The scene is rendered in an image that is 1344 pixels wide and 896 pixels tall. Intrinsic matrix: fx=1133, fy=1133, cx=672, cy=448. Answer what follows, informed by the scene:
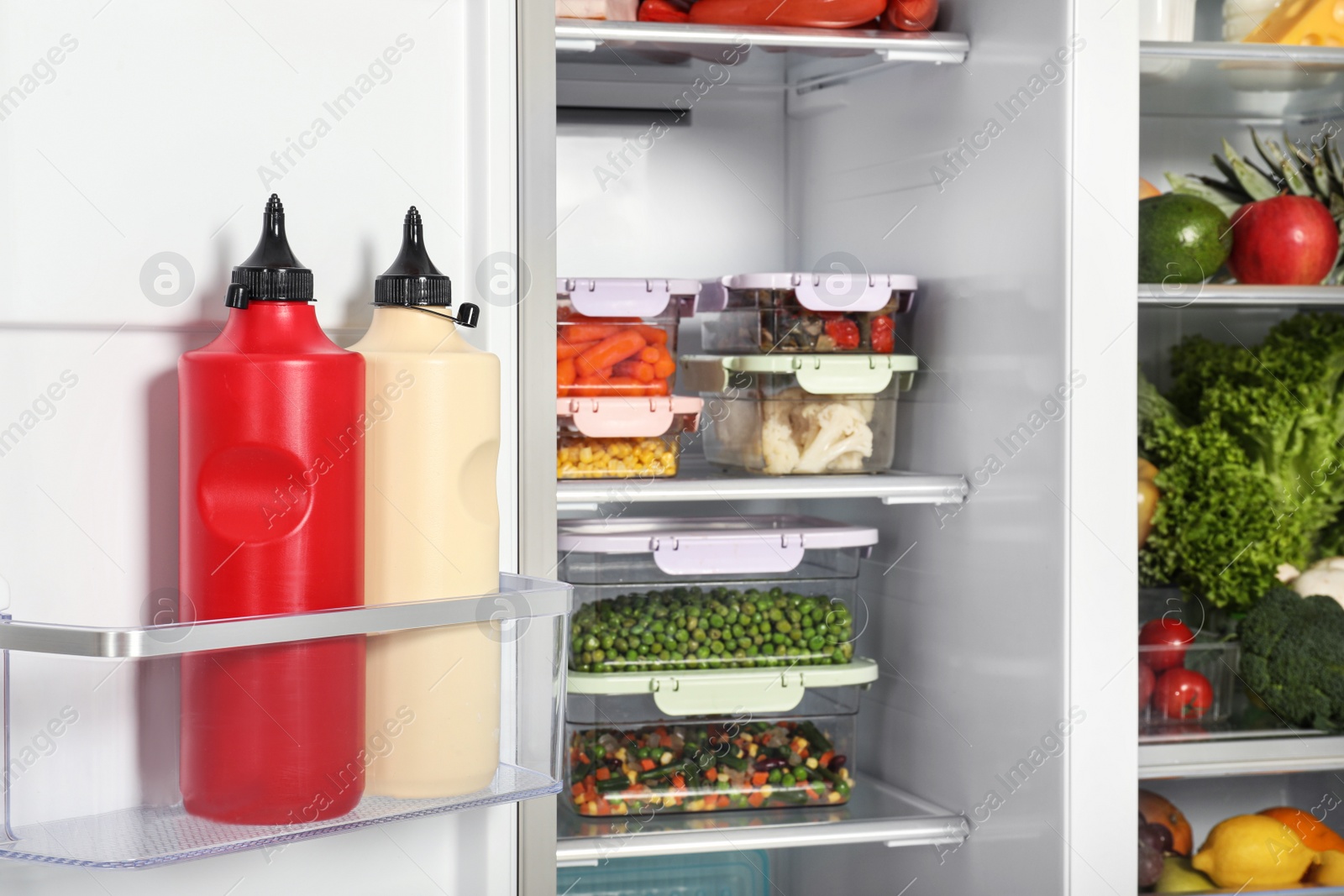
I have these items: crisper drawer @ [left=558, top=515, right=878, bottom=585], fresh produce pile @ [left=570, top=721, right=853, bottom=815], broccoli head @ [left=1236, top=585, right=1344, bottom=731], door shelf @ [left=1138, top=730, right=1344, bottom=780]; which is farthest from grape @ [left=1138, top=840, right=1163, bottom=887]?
crisper drawer @ [left=558, top=515, right=878, bottom=585]

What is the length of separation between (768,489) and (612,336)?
0.91 feet

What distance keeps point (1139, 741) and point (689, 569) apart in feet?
1.97

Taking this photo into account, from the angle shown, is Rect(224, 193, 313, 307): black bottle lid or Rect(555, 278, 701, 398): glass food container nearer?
Rect(224, 193, 313, 307): black bottle lid

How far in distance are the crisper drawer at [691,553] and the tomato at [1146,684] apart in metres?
0.39

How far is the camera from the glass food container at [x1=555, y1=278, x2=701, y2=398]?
1420 mm

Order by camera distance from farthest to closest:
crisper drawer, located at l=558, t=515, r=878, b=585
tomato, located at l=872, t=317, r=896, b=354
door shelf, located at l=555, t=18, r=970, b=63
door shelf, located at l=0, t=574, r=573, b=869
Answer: tomato, located at l=872, t=317, r=896, b=354
crisper drawer, located at l=558, t=515, r=878, b=585
door shelf, located at l=555, t=18, r=970, b=63
door shelf, located at l=0, t=574, r=573, b=869

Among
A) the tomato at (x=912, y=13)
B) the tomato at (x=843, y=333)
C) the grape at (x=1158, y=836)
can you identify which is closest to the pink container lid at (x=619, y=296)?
the tomato at (x=843, y=333)

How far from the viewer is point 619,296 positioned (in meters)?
1.43

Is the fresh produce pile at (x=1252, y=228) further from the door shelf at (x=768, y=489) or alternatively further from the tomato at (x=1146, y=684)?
the tomato at (x=1146, y=684)

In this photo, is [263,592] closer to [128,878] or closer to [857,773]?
[128,878]

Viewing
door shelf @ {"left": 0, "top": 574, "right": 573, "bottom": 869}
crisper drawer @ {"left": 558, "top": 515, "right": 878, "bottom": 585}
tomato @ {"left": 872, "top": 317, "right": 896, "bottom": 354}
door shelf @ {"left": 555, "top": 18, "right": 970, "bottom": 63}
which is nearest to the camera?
door shelf @ {"left": 0, "top": 574, "right": 573, "bottom": 869}

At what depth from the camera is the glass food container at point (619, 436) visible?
4.63ft

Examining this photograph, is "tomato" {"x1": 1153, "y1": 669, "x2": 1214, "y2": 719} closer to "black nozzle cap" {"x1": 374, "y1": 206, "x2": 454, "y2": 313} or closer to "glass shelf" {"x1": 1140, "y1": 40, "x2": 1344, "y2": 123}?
"glass shelf" {"x1": 1140, "y1": 40, "x2": 1344, "y2": 123}

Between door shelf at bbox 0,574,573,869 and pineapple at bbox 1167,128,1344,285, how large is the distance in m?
1.32
